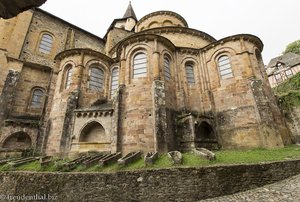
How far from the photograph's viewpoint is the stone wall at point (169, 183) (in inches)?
279

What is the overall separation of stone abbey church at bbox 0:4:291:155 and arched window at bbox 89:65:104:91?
0.10 metres

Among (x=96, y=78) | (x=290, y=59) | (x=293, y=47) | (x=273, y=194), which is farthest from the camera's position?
(x=293, y=47)

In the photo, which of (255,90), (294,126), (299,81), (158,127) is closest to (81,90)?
(158,127)

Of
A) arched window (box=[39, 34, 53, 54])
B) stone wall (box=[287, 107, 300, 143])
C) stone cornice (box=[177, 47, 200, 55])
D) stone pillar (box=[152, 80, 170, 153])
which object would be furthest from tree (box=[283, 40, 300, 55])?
arched window (box=[39, 34, 53, 54])

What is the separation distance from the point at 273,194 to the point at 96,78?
16.0 m

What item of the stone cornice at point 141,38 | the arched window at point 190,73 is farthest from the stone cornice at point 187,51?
the stone cornice at point 141,38

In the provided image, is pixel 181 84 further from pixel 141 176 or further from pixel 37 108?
pixel 37 108

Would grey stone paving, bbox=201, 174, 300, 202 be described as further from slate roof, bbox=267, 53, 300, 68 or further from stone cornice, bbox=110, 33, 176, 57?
slate roof, bbox=267, 53, 300, 68

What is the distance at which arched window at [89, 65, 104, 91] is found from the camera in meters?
17.5

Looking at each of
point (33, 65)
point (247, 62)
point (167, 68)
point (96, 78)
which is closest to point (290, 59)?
point (247, 62)

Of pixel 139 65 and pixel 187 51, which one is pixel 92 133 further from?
pixel 187 51

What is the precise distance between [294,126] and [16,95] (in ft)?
85.1

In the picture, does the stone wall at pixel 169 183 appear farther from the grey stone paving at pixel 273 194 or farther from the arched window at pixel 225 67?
the arched window at pixel 225 67

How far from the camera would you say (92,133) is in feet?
49.0
